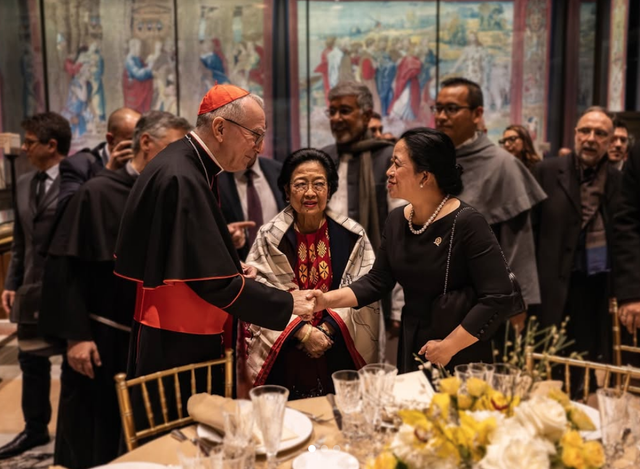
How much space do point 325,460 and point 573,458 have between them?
2.11 feet

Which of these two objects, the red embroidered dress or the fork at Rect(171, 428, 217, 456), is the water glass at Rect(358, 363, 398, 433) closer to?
the fork at Rect(171, 428, 217, 456)

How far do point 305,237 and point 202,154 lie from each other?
26.3 inches

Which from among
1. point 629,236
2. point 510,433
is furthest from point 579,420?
point 629,236

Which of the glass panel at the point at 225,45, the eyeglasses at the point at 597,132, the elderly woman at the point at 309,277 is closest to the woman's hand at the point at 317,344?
the elderly woman at the point at 309,277

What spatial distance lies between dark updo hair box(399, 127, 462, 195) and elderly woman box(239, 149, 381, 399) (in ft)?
1.71

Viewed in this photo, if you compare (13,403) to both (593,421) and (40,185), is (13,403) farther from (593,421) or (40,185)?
(593,421)

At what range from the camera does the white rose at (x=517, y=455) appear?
3.39 feet

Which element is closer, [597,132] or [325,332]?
[325,332]

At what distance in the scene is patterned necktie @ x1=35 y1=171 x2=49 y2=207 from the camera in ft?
12.5

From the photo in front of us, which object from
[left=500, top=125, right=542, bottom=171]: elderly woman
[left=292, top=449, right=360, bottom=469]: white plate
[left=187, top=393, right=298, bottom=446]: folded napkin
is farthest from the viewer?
[left=500, top=125, right=542, bottom=171]: elderly woman

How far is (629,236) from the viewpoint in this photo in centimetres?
286

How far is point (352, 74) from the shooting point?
673cm

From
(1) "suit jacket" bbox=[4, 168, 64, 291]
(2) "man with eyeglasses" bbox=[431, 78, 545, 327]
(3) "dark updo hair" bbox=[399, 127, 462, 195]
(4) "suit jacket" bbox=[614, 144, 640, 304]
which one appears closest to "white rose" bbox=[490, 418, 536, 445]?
(3) "dark updo hair" bbox=[399, 127, 462, 195]

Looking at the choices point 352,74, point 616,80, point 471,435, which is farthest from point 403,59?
point 471,435
